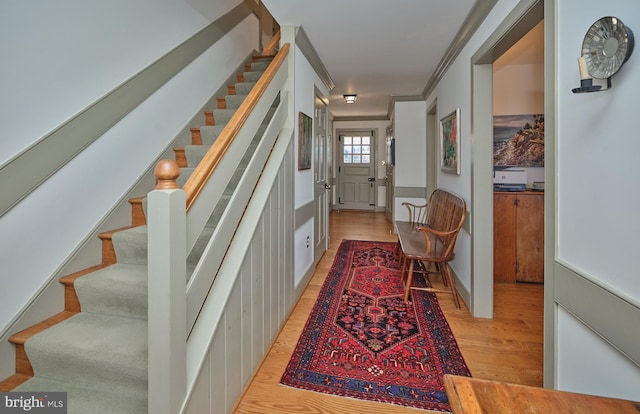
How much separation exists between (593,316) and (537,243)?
2.53 m

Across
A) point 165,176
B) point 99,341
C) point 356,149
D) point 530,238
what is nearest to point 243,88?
point 165,176

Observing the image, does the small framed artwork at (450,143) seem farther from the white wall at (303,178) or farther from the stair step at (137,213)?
the stair step at (137,213)

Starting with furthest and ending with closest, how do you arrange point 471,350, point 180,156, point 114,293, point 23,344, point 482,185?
point 180,156
point 482,185
point 471,350
point 114,293
point 23,344

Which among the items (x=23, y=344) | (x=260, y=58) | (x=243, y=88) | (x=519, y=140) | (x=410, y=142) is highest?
(x=260, y=58)

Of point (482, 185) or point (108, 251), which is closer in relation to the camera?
point (108, 251)

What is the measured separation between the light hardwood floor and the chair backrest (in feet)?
1.73

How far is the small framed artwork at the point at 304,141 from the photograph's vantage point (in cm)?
305

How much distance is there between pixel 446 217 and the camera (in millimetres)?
3252

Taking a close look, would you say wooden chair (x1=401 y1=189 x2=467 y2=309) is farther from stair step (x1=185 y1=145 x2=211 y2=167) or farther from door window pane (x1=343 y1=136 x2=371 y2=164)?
door window pane (x1=343 y1=136 x2=371 y2=164)

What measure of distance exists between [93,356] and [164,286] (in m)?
0.66

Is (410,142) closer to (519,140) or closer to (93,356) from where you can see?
(519,140)

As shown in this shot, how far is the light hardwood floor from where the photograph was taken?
166 cm

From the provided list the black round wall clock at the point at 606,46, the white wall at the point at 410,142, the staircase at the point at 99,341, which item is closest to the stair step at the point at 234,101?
the staircase at the point at 99,341

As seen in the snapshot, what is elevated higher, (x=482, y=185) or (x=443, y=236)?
(x=482, y=185)
